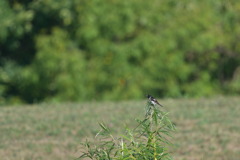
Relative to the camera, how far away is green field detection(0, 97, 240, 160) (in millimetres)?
8555

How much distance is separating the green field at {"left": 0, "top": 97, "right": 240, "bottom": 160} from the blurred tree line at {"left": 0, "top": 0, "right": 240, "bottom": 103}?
12.7 ft

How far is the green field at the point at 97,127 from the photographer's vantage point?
8.55 metres

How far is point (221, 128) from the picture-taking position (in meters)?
10.1

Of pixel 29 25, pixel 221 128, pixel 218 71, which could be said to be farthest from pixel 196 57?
pixel 221 128

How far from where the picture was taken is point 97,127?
978 centimetres

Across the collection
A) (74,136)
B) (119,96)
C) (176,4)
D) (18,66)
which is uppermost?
(176,4)

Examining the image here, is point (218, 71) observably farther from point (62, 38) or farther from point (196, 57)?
point (62, 38)

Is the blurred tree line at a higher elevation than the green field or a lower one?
higher

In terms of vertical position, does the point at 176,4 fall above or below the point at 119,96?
above

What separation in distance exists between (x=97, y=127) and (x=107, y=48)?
22.7 ft

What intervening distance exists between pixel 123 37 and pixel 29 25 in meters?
2.29

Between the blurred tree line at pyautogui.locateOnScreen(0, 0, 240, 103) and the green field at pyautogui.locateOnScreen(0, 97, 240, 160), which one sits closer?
the green field at pyautogui.locateOnScreen(0, 97, 240, 160)

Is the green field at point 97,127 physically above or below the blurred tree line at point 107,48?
below

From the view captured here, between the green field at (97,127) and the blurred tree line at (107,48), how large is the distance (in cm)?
387
